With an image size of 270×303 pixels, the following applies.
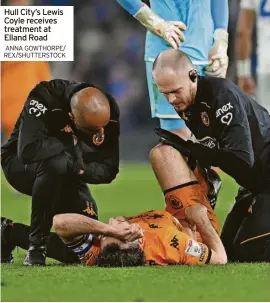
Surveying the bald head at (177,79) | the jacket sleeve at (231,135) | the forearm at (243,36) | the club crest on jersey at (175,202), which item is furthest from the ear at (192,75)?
the forearm at (243,36)

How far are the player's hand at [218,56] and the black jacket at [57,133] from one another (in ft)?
4.06

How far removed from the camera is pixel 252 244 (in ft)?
18.2

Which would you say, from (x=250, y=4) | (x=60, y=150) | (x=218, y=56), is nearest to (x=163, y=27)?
(x=218, y=56)

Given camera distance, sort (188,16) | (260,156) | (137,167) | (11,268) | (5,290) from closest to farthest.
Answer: (5,290) → (11,268) → (260,156) → (188,16) → (137,167)

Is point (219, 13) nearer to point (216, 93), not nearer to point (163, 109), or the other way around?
point (163, 109)

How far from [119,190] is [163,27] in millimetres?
4653

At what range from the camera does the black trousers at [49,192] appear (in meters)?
5.30

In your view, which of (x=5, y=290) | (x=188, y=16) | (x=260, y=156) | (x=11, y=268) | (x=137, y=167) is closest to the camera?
(x=5, y=290)

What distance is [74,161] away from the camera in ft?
17.6

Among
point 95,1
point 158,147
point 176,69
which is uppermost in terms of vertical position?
point 95,1

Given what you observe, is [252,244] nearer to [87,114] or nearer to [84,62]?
[87,114]

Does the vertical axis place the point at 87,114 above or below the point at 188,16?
below

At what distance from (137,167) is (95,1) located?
225cm

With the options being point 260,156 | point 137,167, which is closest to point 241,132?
point 260,156
